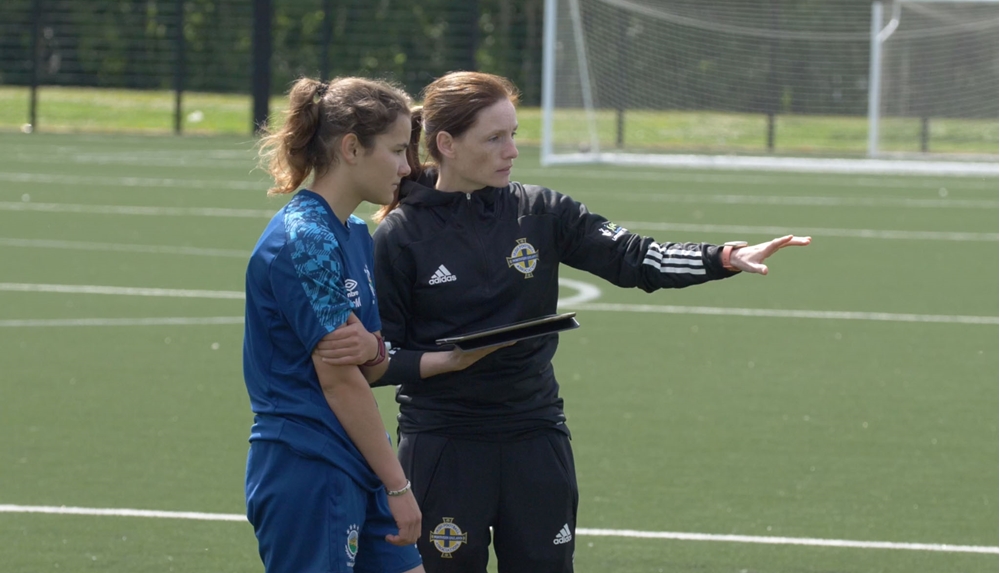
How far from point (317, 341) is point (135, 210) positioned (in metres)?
14.8

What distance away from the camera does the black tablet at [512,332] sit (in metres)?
3.58

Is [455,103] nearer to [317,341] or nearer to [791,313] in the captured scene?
[317,341]

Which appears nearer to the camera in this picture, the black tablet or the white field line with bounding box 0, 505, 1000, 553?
the black tablet

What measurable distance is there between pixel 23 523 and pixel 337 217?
3080mm

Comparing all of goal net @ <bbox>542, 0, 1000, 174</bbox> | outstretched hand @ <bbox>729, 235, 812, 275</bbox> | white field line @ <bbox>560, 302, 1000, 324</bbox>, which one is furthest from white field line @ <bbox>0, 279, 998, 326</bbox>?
goal net @ <bbox>542, 0, 1000, 174</bbox>

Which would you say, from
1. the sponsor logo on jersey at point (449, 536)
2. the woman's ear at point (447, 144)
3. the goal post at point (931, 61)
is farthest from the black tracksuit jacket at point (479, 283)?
the goal post at point (931, 61)

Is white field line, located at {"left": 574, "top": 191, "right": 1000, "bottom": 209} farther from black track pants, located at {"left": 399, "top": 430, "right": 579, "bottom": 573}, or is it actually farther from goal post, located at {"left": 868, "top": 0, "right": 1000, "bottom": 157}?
black track pants, located at {"left": 399, "top": 430, "right": 579, "bottom": 573}

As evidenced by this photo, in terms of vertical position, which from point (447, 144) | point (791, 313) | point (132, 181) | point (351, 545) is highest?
point (447, 144)

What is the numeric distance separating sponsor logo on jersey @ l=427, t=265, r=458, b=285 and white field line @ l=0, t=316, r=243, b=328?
675 centimetres

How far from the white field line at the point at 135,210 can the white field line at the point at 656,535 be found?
11136 mm

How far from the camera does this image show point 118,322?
10.5 m

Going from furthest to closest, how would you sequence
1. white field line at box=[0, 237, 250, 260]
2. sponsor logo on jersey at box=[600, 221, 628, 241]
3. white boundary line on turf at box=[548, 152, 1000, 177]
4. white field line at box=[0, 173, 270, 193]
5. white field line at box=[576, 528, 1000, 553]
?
white boundary line on turf at box=[548, 152, 1000, 177] < white field line at box=[0, 173, 270, 193] < white field line at box=[0, 237, 250, 260] < white field line at box=[576, 528, 1000, 553] < sponsor logo on jersey at box=[600, 221, 628, 241]

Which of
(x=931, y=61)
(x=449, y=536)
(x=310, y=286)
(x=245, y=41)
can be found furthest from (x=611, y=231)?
(x=245, y=41)

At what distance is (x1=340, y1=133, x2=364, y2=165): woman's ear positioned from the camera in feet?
11.1
